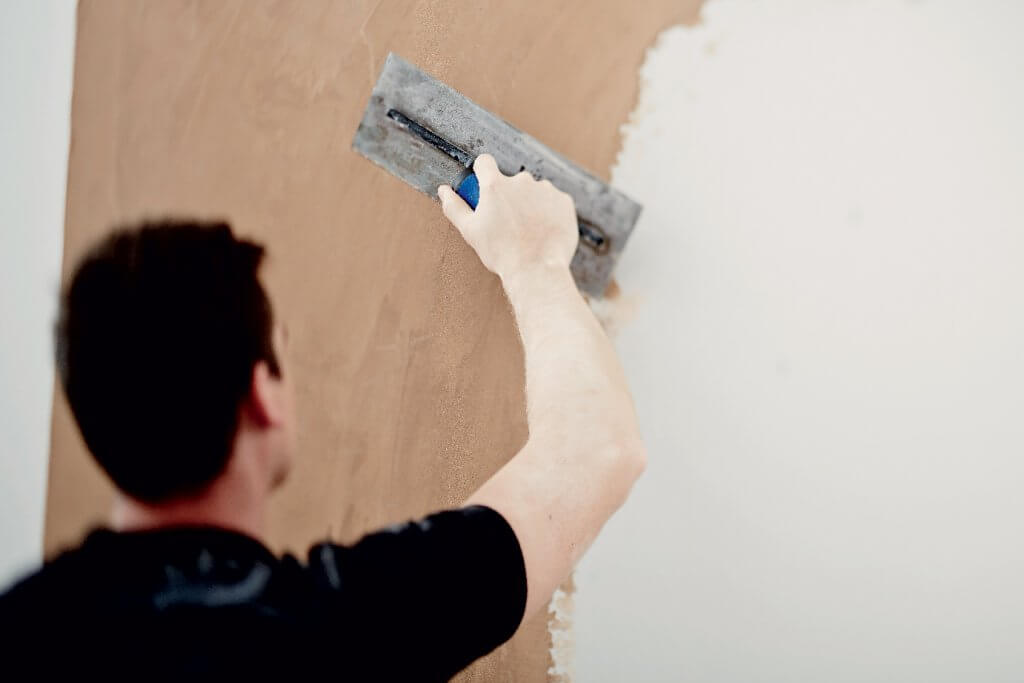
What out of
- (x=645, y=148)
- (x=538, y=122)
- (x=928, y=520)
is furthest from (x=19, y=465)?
(x=928, y=520)

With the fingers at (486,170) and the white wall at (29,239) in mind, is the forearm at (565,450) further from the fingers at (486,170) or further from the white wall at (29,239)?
the white wall at (29,239)

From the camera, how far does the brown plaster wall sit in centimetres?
91

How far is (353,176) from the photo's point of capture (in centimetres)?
96

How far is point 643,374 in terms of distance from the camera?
3.07 ft

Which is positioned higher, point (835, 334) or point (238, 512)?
point (835, 334)

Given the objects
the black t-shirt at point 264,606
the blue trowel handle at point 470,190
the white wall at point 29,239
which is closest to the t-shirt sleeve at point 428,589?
the black t-shirt at point 264,606

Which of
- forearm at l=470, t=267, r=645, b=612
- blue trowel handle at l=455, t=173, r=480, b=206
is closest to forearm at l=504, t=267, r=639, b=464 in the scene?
forearm at l=470, t=267, r=645, b=612

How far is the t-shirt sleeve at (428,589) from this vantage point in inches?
22.2

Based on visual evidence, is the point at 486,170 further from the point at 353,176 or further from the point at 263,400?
the point at 263,400

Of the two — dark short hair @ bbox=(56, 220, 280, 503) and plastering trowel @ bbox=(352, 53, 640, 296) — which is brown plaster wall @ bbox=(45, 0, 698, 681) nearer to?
plastering trowel @ bbox=(352, 53, 640, 296)

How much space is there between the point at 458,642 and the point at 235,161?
2.36 ft

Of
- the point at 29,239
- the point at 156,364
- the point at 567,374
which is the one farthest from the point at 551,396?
the point at 29,239

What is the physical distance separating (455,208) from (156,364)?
0.37 meters

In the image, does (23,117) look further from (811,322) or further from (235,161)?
(811,322)
